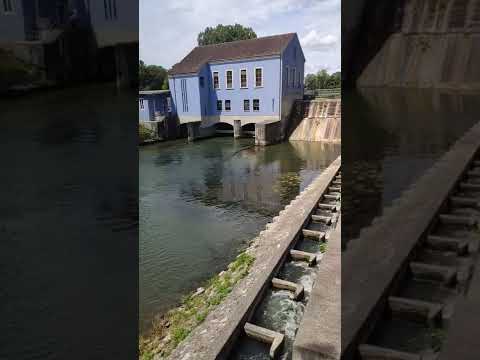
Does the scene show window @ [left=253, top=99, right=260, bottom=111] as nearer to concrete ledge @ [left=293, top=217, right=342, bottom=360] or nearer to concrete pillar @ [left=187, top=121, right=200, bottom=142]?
concrete pillar @ [left=187, top=121, right=200, bottom=142]

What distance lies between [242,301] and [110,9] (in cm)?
366

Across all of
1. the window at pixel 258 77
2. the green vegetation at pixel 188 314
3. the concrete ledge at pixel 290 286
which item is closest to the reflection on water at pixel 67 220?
the green vegetation at pixel 188 314

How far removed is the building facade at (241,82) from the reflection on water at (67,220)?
707 inches

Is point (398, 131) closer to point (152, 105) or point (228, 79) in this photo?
point (228, 79)

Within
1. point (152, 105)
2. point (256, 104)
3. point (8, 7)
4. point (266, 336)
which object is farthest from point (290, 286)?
point (152, 105)

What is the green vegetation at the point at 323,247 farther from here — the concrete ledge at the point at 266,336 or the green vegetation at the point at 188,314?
the concrete ledge at the point at 266,336

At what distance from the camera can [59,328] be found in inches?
63.3

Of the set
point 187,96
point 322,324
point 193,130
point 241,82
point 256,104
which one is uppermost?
point 241,82

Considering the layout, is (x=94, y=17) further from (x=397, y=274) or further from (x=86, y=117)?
Answer: (x=397, y=274)

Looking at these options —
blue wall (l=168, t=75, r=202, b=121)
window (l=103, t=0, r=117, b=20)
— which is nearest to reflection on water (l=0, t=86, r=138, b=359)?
window (l=103, t=0, r=117, b=20)

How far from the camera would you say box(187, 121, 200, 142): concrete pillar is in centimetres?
2105

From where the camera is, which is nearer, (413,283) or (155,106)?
(413,283)

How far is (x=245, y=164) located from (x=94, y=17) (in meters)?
14.5

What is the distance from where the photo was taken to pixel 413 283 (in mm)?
2576
